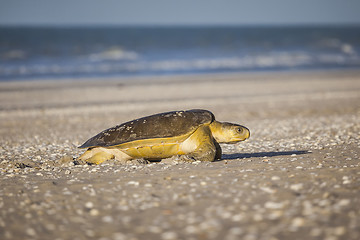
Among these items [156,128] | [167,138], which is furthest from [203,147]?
[156,128]

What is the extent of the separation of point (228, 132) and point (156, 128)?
124 centimetres

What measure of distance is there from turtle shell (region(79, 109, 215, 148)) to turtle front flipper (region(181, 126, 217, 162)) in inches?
5.1

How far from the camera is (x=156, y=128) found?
692cm

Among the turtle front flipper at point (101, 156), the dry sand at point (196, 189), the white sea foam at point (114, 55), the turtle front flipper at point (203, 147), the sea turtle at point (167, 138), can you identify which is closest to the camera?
the dry sand at point (196, 189)

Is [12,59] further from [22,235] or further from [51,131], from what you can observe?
[22,235]

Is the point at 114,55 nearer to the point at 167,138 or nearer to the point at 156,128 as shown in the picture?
the point at 156,128

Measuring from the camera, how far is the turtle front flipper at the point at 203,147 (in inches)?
263

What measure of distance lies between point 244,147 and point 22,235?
17.6 feet

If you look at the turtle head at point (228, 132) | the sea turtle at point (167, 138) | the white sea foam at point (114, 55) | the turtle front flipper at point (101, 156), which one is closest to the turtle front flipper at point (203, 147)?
the sea turtle at point (167, 138)

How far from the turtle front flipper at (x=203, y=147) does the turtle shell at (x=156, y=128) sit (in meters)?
0.13

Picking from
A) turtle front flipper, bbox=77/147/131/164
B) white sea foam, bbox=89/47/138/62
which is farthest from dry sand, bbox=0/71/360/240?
white sea foam, bbox=89/47/138/62

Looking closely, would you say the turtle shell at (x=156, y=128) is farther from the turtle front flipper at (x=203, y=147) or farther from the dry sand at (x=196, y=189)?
the dry sand at (x=196, y=189)

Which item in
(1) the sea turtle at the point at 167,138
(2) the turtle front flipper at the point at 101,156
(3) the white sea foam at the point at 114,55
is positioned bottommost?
(2) the turtle front flipper at the point at 101,156

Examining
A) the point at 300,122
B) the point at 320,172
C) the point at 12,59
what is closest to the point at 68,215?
the point at 320,172
